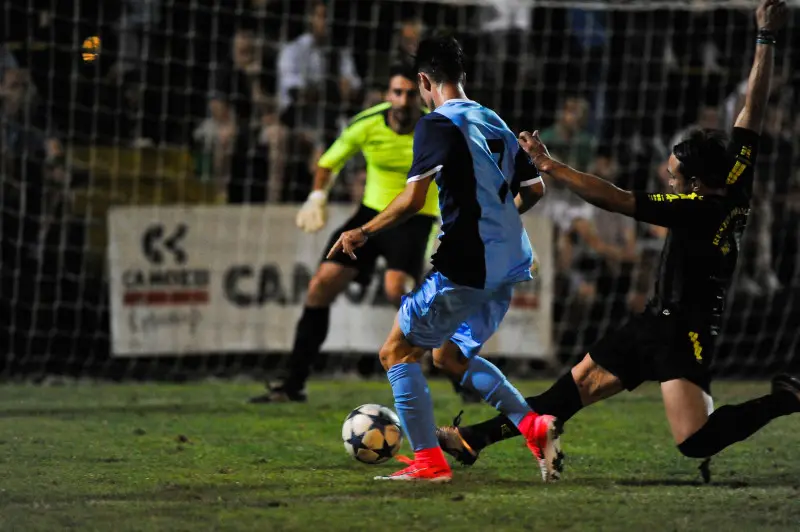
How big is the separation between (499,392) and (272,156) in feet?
21.4

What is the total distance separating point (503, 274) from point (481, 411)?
3.14 meters

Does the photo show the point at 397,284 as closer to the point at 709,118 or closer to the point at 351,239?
the point at 351,239

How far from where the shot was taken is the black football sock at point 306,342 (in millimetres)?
9180

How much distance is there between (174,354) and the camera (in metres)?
11.1

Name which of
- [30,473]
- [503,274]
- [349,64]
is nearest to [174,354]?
[349,64]

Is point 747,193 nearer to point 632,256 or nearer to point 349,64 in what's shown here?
point 632,256

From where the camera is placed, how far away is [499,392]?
6.05 metres

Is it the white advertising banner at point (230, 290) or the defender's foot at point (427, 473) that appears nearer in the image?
the defender's foot at point (427, 473)

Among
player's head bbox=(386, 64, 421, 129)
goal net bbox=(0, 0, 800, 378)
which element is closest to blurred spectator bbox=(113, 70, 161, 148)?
goal net bbox=(0, 0, 800, 378)

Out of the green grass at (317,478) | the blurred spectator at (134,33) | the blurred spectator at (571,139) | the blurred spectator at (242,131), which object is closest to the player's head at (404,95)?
the green grass at (317,478)

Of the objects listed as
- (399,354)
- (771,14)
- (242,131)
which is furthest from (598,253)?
(399,354)

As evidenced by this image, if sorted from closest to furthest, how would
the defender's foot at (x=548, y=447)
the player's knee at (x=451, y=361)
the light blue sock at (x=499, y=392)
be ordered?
the defender's foot at (x=548, y=447)
the light blue sock at (x=499, y=392)
the player's knee at (x=451, y=361)

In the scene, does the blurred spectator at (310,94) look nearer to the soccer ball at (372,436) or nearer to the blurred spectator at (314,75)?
the blurred spectator at (314,75)

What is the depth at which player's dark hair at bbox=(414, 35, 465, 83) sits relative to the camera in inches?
225
